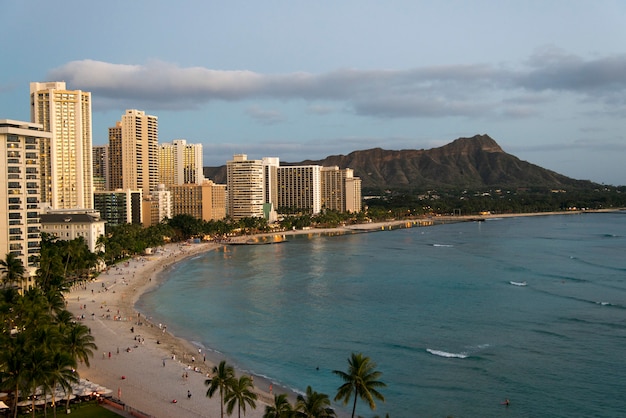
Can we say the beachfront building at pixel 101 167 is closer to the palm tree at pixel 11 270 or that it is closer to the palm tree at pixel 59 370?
the palm tree at pixel 11 270

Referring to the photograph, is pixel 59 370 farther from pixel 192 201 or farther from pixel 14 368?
pixel 192 201

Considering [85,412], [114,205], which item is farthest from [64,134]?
[85,412]

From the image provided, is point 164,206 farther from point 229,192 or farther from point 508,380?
point 508,380

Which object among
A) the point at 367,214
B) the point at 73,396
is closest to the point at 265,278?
the point at 73,396

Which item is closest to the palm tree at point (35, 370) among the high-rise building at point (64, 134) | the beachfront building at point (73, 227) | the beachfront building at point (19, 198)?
the beachfront building at point (19, 198)

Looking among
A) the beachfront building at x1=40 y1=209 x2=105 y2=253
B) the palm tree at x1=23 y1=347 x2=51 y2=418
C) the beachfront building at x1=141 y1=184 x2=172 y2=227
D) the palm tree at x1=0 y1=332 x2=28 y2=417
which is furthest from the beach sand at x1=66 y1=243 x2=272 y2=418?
the beachfront building at x1=141 y1=184 x2=172 y2=227

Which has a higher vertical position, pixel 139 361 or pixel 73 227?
pixel 73 227
